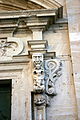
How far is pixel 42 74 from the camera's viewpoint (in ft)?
18.8

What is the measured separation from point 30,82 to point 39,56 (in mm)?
491

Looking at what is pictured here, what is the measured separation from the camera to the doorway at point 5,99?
585 cm

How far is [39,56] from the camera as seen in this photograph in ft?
19.3

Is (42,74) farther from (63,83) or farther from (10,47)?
(10,47)

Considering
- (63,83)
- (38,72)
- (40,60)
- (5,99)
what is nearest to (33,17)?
(40,60)

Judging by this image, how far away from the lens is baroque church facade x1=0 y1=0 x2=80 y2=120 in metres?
5.58

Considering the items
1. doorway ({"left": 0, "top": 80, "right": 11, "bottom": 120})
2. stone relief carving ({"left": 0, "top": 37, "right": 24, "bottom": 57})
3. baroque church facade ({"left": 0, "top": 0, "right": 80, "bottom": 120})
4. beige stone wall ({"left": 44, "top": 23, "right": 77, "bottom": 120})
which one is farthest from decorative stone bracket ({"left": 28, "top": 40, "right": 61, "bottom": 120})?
doorway ({"left": 0, "top": 80, "right": 11, "bottom": 120})

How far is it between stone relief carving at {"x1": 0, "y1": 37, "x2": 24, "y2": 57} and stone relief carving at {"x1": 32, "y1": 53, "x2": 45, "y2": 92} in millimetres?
388

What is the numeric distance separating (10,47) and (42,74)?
0.89 metres

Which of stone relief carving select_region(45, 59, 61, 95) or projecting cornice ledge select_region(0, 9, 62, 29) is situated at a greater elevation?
projecting cornice ledge select_region(0, 9, 62, 29)

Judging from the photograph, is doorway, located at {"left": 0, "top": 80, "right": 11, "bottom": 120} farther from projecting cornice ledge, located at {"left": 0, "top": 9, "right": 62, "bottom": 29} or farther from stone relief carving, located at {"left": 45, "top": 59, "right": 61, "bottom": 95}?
projecting cornice ledge, located at {"left": 0, "top": 9, "right": 62, "bottom": 29}

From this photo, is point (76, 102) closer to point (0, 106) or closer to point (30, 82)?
point (30, 82)

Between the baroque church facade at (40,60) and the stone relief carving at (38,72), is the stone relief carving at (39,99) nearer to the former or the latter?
the baroque church facade at (40,60)

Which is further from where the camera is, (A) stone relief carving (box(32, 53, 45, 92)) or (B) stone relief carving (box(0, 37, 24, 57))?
(B) stone relief carving (box(0, 37, 24, 57))
